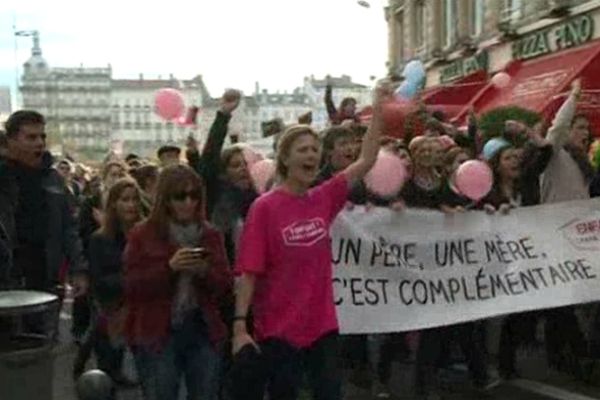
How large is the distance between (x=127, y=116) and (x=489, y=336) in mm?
110627

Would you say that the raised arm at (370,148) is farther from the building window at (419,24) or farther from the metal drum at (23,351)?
the building window at (419,24)

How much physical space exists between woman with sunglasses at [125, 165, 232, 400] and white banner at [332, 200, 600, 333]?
2140 millimetres

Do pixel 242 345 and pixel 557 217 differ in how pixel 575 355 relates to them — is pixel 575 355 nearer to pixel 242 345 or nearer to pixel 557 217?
pixel 557 217

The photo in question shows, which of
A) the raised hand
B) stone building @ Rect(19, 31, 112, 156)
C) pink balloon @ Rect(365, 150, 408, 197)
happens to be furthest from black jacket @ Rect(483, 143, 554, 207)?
stone building @ Rect(19, 31, 112, 156)

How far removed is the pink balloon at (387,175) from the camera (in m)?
8.16

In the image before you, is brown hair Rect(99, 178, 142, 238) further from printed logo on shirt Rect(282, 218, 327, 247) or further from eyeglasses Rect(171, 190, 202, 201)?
printed logo on shirt Rect(282, 218, 327, 247)

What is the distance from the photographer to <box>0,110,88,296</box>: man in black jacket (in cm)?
700

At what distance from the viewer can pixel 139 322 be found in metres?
6.16

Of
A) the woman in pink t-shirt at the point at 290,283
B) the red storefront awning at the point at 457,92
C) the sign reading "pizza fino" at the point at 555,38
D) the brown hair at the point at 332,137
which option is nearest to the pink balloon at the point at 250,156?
the brown hair at the point at 332,137

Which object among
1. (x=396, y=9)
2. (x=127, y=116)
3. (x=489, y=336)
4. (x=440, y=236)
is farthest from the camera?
(x=127, y=116)

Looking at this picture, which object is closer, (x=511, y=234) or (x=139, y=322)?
(x=139, y=322)

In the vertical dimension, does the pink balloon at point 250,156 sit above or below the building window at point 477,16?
below

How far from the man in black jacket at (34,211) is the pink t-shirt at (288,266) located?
1.66m

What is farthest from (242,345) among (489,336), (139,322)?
(489,336)
